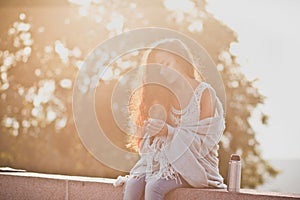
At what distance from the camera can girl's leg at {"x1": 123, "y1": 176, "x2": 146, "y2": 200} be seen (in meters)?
3.84

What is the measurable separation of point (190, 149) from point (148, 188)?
347mm

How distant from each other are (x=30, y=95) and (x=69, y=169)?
67.0 inches

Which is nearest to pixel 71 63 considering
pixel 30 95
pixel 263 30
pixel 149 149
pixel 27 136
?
pixel 30 95

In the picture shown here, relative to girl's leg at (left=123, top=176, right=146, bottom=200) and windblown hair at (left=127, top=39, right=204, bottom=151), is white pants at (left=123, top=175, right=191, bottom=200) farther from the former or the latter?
windblown hair at (left=127, top=39, right=204, bottom=151)

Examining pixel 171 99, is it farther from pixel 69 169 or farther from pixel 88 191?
pixel 69 169

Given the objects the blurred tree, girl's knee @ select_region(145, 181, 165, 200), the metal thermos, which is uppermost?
the blurred tree

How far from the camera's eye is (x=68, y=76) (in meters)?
12.9

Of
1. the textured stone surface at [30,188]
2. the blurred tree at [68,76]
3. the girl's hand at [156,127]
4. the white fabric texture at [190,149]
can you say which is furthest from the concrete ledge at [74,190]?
the blurred tree at [68,76]

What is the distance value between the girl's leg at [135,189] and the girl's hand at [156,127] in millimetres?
286

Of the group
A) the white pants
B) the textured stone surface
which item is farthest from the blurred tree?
the white pants

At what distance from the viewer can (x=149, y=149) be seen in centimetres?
395

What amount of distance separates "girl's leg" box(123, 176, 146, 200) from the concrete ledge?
0.54 feet

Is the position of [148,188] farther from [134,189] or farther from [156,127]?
[156,127]

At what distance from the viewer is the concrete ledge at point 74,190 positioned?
3.77 m
